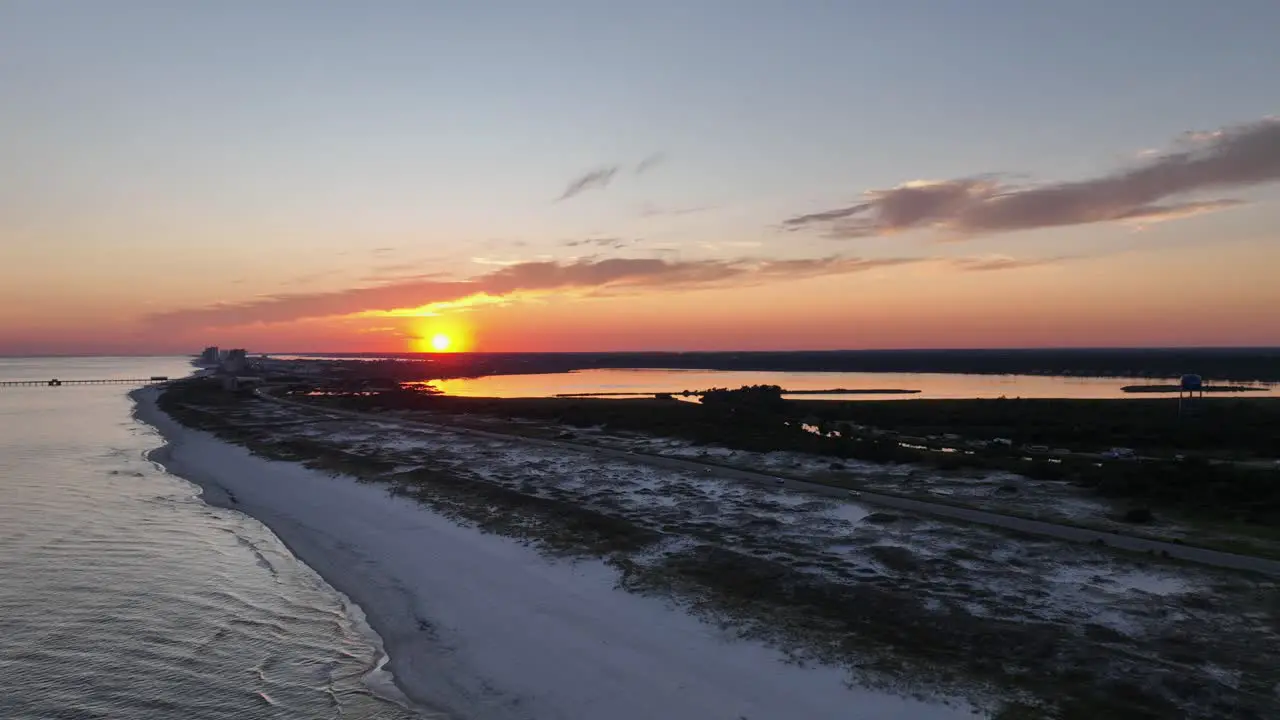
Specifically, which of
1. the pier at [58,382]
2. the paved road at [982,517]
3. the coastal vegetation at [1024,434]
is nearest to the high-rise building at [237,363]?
the pier at [58,382]

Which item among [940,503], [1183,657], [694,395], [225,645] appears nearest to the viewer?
[1183,657]

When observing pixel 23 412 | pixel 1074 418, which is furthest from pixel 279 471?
pixel 23 412

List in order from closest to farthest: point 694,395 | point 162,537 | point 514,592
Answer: point 514,592, point 162,537, point 694,395

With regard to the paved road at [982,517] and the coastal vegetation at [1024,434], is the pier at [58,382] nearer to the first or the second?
the coastal vegetation at [1024,434]

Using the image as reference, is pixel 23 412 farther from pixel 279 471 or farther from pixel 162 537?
pixel 162 537

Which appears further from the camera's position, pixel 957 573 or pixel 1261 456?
pixel 1261 456

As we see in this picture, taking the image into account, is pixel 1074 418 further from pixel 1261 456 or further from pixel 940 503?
pixel 940 503
